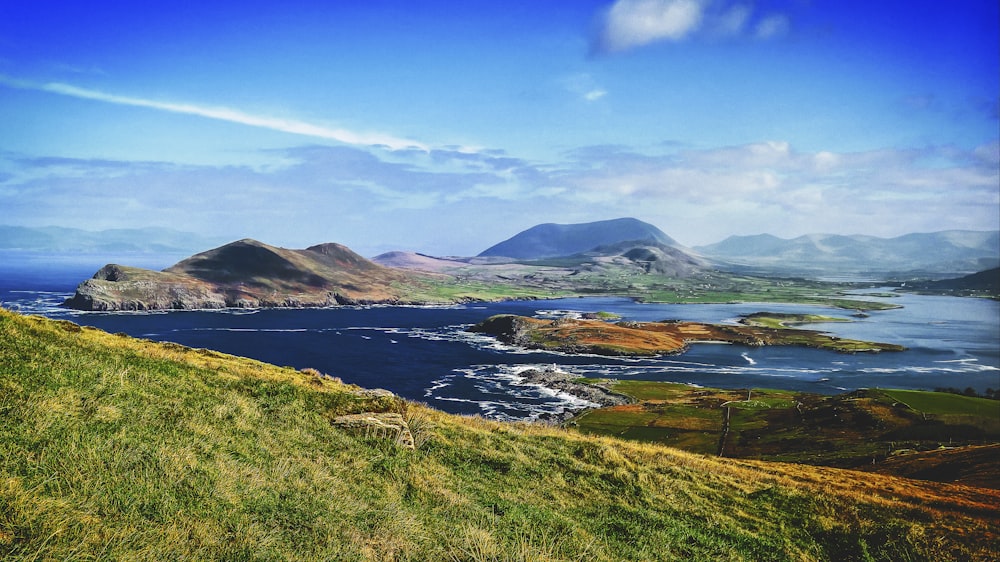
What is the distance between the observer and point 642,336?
461 ft

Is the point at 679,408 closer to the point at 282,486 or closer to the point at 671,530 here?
Answer: the point at 671,530

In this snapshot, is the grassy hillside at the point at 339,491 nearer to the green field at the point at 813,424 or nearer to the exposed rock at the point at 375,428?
the exposed rock at the point at 375,428

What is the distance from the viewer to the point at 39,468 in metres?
9.00

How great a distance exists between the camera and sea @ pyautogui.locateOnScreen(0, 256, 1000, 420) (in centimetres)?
8385

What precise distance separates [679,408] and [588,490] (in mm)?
61811

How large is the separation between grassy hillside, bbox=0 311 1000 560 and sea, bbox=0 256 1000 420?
152 feet

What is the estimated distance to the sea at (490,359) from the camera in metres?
83.9

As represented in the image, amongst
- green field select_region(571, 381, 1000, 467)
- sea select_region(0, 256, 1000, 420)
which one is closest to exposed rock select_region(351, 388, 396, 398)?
green field select_region(571, 381, 1000, 467)

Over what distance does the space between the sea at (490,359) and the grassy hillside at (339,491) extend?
152 feet

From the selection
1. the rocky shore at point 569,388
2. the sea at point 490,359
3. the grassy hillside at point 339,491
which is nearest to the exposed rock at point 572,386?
the rocky shore at point 569,388

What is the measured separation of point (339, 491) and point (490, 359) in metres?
97.4

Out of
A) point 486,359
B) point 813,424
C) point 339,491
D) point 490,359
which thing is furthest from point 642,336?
point 339,491

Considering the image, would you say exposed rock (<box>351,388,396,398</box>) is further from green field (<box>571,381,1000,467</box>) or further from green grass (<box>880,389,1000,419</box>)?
green grass (<box>880,389,1000,419</box>)

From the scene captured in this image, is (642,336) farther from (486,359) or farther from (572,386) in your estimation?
(572,386)
